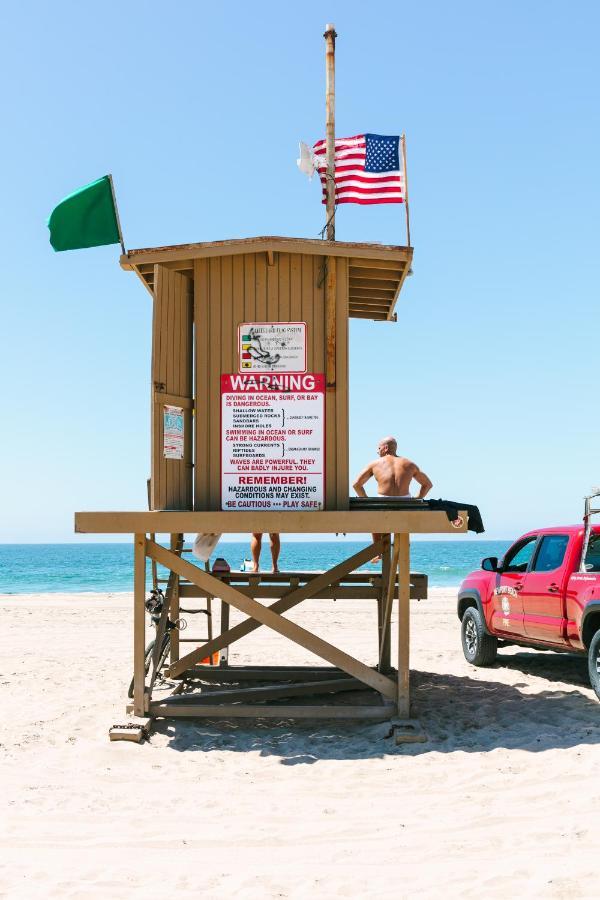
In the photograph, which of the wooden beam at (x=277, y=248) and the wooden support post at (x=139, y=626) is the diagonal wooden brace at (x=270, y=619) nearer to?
the wooden support post at (x=139, y=626)

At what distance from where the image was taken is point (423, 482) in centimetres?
1041

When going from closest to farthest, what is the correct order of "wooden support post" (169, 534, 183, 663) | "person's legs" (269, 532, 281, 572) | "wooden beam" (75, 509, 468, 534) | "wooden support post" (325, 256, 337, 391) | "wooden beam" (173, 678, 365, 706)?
"wooden beam" (75, 509, 468, 534) → "wooden support post" (325, 256, 337, 391) → "wooden beam" (173, 678, 365, 706) → "wooden support post" (169, 534, 183, 663) → "person's legs" (269, 532, 281, 572)

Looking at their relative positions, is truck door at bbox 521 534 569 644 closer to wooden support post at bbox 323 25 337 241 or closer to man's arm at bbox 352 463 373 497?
man's arm at bbox 352 463 373 497

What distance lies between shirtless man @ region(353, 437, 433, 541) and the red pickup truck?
152cm

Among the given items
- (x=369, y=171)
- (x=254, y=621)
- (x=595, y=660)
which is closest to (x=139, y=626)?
(x=254, y=621)

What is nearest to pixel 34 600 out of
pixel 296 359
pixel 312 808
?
pixel 296 359

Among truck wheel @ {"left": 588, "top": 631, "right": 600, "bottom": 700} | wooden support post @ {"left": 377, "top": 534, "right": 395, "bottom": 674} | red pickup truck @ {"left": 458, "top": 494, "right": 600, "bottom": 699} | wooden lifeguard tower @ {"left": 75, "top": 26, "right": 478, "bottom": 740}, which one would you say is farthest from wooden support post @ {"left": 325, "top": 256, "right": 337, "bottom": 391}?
truck wheel @ {"left": 588, "top": 631, "right": 600, "bottom": 700}

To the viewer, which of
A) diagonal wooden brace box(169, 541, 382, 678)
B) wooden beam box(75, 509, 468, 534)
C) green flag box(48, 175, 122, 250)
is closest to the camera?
wooden beam box(75, 509, 468, 534)

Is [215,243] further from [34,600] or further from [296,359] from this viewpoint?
[34,600]

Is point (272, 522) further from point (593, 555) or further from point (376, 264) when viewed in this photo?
point (593, 555)

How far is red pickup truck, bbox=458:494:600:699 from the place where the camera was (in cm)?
890

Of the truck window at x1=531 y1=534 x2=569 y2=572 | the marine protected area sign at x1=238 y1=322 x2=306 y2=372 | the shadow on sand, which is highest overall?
the marine protected area sign at x1=238 y1=322 x2=306 y2=372

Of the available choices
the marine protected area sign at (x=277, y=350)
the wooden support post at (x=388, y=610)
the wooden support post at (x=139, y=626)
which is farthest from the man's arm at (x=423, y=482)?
the wooden support post at (x=139, y=626)

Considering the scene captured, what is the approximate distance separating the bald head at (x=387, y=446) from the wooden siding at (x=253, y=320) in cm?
226
